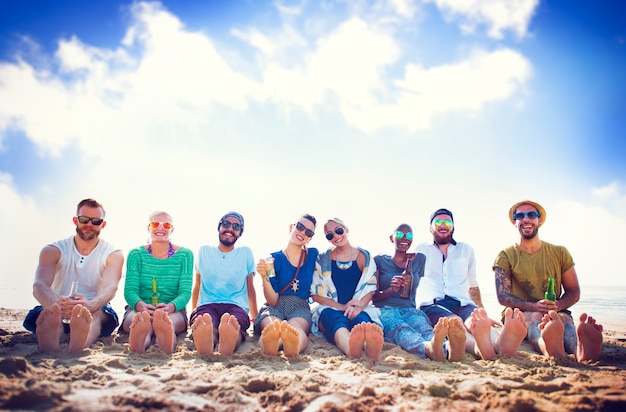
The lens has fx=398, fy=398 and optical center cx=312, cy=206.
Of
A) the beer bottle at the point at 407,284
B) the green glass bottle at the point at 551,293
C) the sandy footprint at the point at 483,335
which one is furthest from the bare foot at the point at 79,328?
the green glass bottle at the point at 551,293

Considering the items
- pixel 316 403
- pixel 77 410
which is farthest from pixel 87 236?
pixel 316 403

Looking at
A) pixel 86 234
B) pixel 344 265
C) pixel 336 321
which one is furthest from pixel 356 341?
pixel 86 234

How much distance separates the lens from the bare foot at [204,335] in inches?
155

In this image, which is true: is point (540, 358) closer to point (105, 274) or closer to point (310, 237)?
point (310, 237)

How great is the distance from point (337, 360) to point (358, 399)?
137 centimetres

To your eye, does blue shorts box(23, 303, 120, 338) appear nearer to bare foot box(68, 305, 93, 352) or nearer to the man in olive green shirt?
bare foot box(68, 305, 93, 352)

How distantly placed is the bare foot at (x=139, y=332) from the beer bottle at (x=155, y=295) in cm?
95

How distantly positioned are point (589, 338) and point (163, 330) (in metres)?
4.19

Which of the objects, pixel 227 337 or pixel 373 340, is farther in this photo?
pixel 227 337

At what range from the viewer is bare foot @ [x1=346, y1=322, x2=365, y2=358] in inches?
153

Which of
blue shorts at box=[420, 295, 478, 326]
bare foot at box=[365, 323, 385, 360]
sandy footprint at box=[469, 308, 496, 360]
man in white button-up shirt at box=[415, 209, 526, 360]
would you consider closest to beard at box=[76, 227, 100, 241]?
bare foot at box=[365, 323, 385, 360]

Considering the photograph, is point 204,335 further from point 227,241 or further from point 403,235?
point 403,235

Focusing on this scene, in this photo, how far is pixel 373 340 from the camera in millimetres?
3826

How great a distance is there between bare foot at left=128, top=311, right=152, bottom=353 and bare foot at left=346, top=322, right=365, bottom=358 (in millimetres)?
2027
